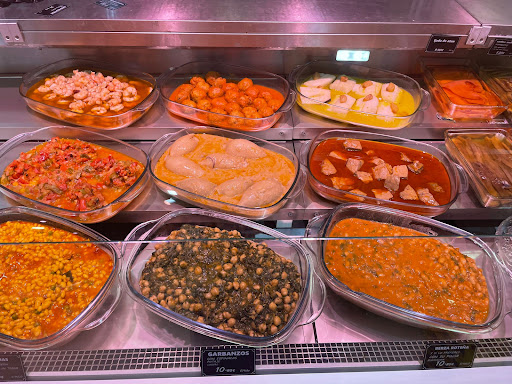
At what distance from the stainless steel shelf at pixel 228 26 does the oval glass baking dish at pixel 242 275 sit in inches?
38.2

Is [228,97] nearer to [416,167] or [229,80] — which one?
[229,80]

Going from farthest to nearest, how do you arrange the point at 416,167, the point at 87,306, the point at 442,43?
the point at 416,167 → the point at 442,43 → the point at 87,306

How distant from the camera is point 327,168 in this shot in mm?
2404

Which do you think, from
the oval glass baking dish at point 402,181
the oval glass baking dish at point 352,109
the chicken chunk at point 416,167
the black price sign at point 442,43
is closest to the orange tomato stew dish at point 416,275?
the oval glass baking dish at point 402,181

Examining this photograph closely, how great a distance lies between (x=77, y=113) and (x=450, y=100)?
243cm

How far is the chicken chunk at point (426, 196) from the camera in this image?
223 cm

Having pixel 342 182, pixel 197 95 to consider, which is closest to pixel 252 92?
pixel 197 95

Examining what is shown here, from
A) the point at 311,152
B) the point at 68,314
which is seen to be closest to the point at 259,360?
the point at 68,314

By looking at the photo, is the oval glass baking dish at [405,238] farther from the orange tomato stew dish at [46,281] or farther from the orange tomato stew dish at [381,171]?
the orange tomato stew dish at [46,281]

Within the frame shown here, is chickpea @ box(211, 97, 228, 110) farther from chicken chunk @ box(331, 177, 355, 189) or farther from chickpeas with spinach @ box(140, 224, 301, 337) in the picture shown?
chickpeas with spinach @ box(140, 224, 301, 337)

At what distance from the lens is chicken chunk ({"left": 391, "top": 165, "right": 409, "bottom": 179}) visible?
94.1 inches

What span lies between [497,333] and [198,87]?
2.24 meters

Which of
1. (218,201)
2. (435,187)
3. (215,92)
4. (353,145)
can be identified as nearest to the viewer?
(218,201)

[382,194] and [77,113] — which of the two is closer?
[382,194]
